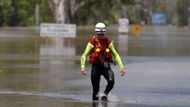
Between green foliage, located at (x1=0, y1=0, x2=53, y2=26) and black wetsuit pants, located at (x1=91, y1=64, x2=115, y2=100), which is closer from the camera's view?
black wetsuit pants, located at (x1=91, y1=64, x2=115, y2=100)

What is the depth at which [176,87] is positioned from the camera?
16.7 meters

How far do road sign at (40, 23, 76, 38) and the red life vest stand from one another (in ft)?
83.3

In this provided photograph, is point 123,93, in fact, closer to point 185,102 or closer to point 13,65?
point 185,102

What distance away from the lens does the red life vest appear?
13211 mm

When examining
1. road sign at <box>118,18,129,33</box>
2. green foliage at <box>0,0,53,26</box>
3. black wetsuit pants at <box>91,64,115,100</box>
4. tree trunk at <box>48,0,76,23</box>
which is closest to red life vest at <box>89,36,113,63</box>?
black wetsuit pants at <box>91,64,115,100</box>

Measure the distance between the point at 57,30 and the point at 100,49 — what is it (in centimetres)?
2591

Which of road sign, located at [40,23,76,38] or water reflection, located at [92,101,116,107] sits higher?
road sign, located at [40,23,76,38]

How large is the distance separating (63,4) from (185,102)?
4913cm

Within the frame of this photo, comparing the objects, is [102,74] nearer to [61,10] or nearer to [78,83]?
[78,83]

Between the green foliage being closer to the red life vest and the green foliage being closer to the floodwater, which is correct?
the floodwater

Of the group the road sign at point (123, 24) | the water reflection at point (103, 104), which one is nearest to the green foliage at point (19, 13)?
the road sign at point (123, 24)

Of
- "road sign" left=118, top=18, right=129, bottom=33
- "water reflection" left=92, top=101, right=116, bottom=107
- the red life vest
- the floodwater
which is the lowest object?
the floodwater

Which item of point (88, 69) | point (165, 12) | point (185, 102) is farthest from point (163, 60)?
point (165, 12)

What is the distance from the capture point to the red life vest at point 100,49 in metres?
13.2
